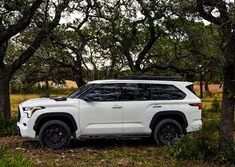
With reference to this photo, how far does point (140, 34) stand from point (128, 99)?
26.0 ft

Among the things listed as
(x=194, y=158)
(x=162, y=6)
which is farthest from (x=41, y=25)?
(x=194, y=158)

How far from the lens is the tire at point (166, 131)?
12.7 m

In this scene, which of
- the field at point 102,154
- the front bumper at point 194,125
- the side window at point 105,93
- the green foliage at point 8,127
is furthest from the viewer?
the green foliage at point 8,127

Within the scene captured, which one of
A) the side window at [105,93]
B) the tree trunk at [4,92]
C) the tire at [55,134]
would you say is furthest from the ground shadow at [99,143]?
the tree trunk at [4,92]

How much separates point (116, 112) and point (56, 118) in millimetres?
1530

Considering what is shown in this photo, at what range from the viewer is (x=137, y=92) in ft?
41.9

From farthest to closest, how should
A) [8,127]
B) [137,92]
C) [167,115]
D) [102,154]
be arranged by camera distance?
[8,127], [167,115], [137,92], [102,154]

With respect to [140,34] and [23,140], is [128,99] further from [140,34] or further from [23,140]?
[140,34]

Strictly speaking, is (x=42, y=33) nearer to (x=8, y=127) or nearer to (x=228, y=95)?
(x=8, y=127)

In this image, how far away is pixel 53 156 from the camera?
1079 centimetres

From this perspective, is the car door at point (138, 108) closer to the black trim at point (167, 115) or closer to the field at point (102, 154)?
the black trim at point (167, 115)

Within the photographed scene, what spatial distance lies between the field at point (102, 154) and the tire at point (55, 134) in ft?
0.71

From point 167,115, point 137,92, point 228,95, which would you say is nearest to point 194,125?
point 167,115

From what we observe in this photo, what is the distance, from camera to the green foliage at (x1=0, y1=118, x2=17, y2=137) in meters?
14.9
